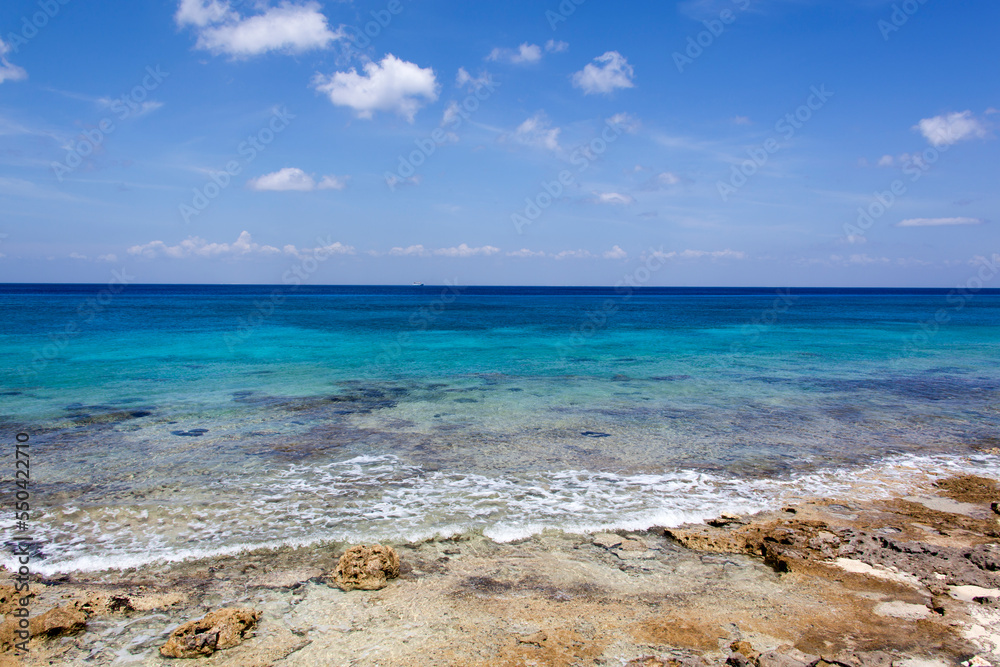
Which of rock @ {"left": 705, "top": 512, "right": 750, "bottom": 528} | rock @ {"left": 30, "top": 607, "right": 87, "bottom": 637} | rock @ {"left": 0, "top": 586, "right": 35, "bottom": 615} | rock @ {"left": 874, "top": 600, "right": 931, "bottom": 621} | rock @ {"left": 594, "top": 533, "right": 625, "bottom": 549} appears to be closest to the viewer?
rock @ {"left": 30, "top": 607, "right": 87, "bottom": 637}

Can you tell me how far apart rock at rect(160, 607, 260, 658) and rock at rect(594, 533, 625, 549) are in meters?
4.02

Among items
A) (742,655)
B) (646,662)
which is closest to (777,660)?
(742,655)

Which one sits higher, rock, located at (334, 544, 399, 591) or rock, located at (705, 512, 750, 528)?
rock, located at (334, 544, 399, 591)

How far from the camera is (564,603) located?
5699 millimetres

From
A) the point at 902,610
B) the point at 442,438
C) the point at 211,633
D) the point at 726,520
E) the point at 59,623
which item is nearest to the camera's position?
the point at 211,633

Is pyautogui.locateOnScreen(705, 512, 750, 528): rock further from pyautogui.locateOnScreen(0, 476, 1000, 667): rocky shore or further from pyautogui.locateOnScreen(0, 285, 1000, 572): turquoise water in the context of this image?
pyautogui.locateOnScreen(0, 285, 1000, 572): turquoise water

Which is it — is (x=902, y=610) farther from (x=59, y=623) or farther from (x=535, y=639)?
(x=59, y=623)

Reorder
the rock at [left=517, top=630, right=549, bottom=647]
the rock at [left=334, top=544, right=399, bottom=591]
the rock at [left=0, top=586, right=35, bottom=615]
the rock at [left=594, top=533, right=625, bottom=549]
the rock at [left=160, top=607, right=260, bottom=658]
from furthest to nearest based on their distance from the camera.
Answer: the rock at [left=594, top=533, right=625, bottom=549] → the rock at [left=334, top=544, right=399, bottom=591] → the rock at [left=0, top=586, right=35, bottom=615] → the rock at [left=517, top=630, right=549, bottom=647] → the rock at [left=160, top=607, right=260, bottom=658]

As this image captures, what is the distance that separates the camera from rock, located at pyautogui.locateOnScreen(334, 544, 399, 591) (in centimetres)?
602

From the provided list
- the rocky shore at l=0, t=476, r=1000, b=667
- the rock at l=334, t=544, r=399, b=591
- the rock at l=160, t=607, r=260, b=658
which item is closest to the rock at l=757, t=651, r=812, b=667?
the rocky shore at l=0, t=476, r=1000, b=667

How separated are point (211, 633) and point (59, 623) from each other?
153cm

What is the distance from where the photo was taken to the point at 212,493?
888 cm

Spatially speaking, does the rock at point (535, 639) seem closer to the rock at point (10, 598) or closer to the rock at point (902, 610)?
the rock at point (902, 610)

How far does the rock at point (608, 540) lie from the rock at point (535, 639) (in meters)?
2.12
